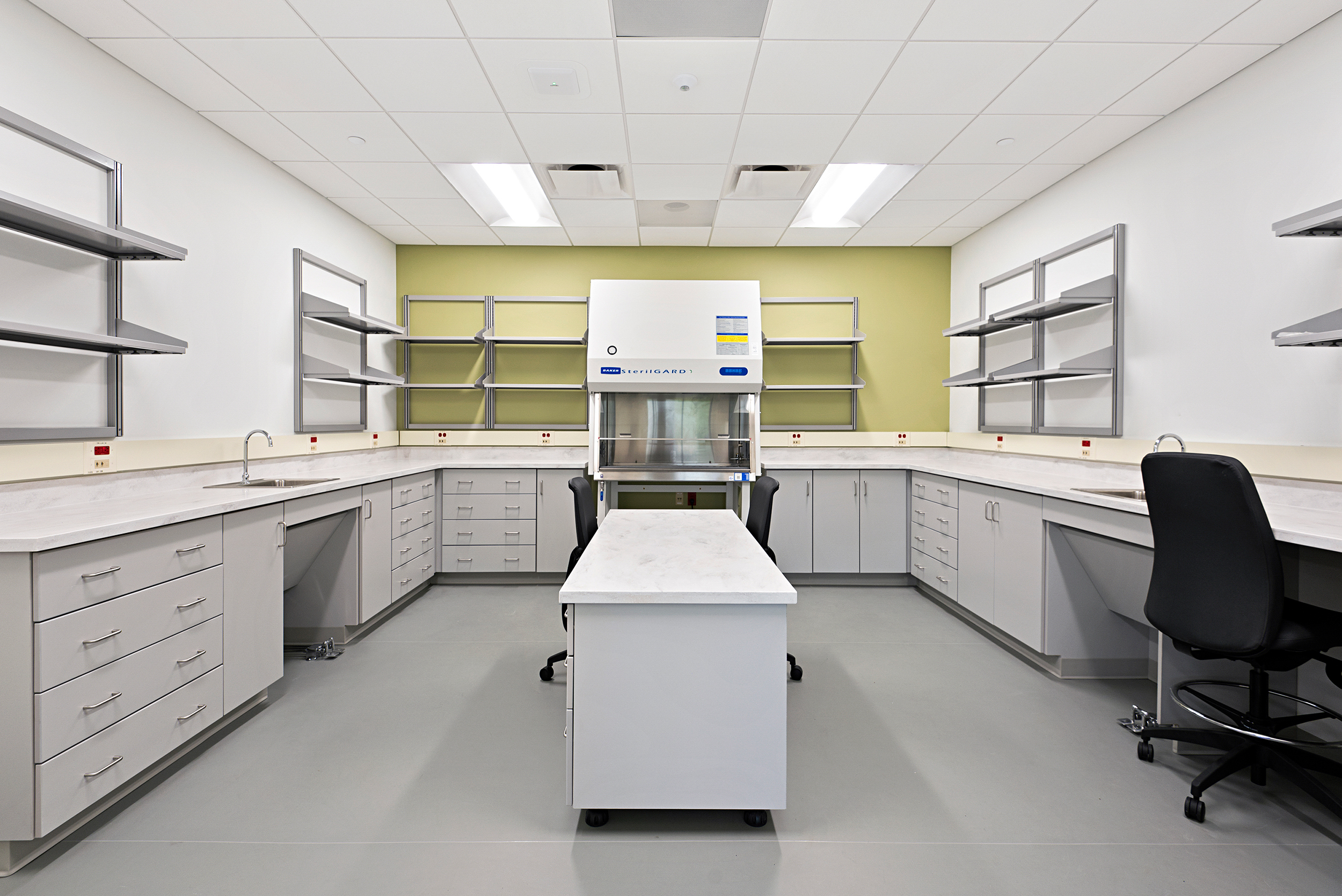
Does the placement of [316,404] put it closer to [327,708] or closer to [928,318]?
[327,708]

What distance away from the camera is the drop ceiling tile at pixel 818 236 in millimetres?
4527

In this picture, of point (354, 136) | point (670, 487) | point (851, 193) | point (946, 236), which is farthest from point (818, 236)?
point (354, 136)

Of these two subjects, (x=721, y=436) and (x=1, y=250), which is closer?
(x=1, y=250)

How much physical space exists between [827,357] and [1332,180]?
307cm

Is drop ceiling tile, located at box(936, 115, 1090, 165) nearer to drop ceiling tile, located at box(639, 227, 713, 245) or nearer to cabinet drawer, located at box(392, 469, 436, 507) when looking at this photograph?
drop ceiling tile, located at box(639, 227, 713, 245)

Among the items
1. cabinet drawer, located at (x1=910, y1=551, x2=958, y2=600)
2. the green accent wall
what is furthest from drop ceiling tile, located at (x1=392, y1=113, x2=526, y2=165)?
cabinet drawer, located at (x1=910, y1=551, x2=958, y2=600)

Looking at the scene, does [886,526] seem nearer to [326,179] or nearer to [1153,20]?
[1153,20]

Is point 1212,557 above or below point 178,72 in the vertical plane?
below

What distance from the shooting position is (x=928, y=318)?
504cm

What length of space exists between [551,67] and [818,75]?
1159 millimetres

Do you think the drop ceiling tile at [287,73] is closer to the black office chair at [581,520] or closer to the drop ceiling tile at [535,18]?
the drop ceiling tile at [535,18]

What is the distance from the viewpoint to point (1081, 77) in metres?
2.57

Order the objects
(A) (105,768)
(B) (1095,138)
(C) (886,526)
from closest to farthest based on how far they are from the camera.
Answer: (A) (105,768), (B) (1095,138), (C) (886,526)

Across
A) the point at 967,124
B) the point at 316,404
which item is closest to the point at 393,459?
the point at 316,404
